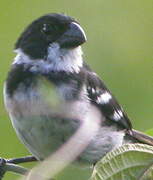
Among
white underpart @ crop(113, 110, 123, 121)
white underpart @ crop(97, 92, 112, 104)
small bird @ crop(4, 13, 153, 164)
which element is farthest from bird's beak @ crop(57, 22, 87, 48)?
white underpart @ crop(113, 110, 123, 121)

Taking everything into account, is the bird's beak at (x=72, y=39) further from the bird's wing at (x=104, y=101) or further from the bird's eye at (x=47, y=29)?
the bird's wing at (x=104, y=101)

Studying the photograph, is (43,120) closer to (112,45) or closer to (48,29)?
(48,29)

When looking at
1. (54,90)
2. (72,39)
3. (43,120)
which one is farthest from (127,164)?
(72,39)

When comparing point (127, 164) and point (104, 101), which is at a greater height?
point (127, 164)

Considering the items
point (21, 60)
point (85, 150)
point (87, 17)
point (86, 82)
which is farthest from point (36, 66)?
point (87, 17)

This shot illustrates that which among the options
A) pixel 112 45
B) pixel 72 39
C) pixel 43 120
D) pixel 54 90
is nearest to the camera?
pixel 54 90

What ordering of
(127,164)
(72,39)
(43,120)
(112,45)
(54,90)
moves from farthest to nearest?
(112,45) → (72,39) → (43,120) → (54,90) → (127,164)

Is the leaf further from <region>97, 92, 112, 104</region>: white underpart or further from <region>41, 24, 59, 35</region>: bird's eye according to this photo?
<region>97, 92, 112, 104</region>: white underpart

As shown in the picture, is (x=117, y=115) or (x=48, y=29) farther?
(x=117, y=115)

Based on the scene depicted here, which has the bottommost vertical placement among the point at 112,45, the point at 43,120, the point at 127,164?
the point at 43,120
